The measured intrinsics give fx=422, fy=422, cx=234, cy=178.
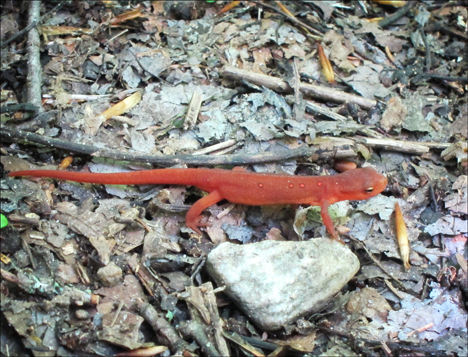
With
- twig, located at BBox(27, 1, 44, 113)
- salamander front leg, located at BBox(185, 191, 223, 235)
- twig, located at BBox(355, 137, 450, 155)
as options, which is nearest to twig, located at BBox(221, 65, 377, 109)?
twig, located at BBox(355, 137, 450, 155)

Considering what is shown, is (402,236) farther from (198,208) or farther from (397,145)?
(198,208)

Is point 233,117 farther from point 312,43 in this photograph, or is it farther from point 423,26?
point 423,26

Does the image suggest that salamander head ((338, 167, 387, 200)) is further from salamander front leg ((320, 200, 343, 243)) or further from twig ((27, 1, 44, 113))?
twig ((27, 1, 44, 113))

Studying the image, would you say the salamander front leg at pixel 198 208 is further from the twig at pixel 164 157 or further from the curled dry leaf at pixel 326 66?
the curled dry leaf at pixel 326 66

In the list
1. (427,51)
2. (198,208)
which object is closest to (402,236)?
(198,208)

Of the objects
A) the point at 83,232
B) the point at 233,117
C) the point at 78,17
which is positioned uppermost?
the point at 78,17

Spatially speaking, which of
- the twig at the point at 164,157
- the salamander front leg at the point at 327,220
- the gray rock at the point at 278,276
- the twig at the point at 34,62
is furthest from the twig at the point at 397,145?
the twig at the point at 34,62

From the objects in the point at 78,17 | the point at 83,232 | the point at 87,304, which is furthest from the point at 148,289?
the point at 78,17
